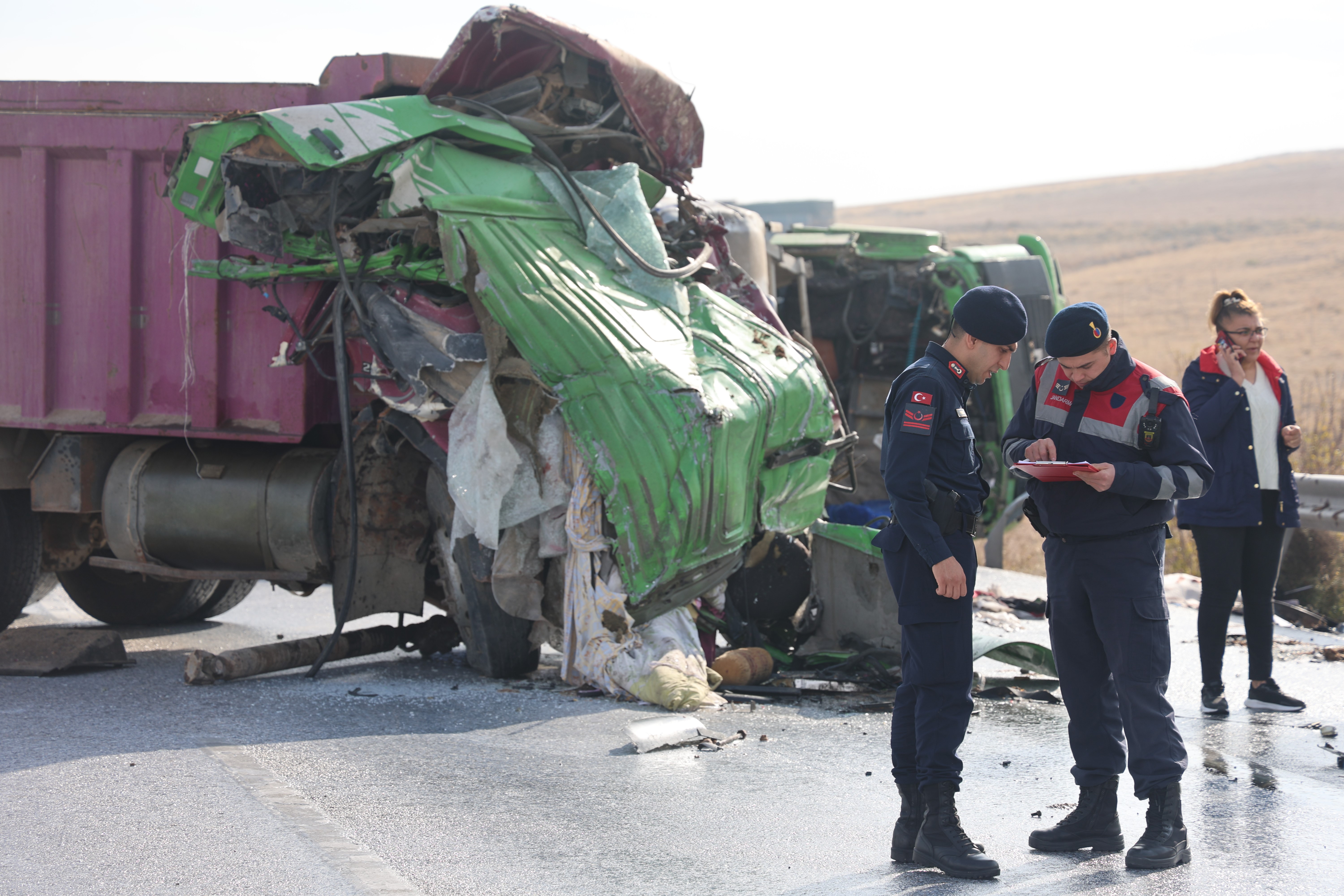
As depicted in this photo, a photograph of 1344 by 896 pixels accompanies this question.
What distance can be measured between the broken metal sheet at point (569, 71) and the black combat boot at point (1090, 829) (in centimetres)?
447

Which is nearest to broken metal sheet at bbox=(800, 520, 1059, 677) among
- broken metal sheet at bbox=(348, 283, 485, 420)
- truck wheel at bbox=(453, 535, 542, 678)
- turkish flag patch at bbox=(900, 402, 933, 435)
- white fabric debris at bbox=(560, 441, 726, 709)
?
white fabric debris at bbox=(560, 441, 726, 709)

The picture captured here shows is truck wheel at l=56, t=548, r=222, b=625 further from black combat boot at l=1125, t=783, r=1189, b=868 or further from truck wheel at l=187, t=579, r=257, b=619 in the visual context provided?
black combat boot at l=1125, t=783, r=1189, b=868

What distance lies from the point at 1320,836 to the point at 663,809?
81.0 inches

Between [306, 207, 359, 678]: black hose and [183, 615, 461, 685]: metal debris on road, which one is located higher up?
[306, 207, 359, 678]: black hose

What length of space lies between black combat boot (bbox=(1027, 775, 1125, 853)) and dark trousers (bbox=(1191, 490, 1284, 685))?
2154 millimetres

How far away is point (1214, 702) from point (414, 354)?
12.6 ft

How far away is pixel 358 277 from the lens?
6.34 metres

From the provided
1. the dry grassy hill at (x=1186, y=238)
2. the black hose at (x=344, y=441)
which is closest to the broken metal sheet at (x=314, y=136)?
the black hose at (x=344, y=441)

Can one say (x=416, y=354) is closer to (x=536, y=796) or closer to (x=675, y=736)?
(x=675, y=736)

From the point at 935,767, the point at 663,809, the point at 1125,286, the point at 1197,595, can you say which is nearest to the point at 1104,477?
the point at 935,767

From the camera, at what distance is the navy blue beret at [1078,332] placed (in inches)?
162

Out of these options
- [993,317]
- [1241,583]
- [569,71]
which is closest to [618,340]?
[569,71]

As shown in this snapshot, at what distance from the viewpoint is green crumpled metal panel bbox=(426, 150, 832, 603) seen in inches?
229

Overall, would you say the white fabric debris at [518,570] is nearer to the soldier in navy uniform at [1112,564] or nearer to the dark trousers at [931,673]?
the dark trousers at [931,673]
